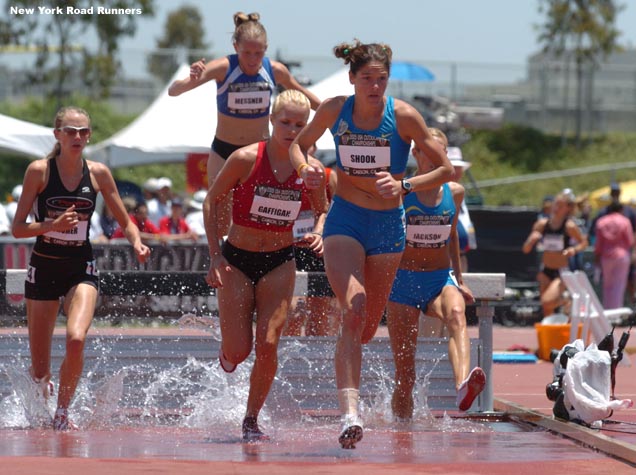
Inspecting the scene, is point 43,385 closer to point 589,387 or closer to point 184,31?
point 589,387

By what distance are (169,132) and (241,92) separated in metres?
10.2

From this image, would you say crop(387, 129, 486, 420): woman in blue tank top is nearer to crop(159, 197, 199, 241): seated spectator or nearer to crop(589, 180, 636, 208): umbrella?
crop(159, 197, 199, 241): seated spectator

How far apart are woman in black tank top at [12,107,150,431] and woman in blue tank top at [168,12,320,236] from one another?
1311 millimetres

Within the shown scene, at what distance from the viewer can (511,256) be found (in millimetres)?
20625

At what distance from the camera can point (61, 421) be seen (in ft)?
27.8

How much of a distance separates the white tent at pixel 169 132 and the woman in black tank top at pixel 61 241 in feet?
34.4

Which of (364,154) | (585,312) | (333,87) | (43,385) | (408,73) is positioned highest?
(408,73)

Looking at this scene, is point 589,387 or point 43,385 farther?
point 43,385

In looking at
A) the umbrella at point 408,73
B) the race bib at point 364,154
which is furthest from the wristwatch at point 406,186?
the umbrella at point 408,73

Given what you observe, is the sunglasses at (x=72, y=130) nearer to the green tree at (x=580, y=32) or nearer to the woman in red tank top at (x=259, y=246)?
the woman in red tank top at (x=259, y=246)

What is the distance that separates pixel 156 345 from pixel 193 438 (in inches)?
65.3

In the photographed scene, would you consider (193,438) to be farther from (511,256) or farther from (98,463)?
(511,256)

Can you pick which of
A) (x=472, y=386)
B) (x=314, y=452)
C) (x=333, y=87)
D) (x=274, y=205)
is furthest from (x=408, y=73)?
(x=314, y=452)

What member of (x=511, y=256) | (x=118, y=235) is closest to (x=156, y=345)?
(x=118, y=235)
